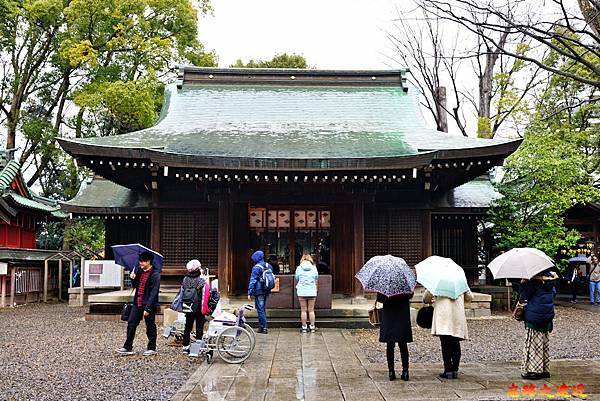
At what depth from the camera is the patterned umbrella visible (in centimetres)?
663

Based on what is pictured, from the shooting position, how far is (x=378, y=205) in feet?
48.3

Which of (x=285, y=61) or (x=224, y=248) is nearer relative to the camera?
(x=224, y=248)

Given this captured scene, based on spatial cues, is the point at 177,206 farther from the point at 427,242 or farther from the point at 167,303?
the point at 427,242

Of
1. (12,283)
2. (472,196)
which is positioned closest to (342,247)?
(472,196)

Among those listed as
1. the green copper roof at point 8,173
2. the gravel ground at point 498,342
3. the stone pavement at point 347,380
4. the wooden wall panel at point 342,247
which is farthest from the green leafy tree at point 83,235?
the stone pavement at point 347,380

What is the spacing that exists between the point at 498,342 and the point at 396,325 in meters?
4.33

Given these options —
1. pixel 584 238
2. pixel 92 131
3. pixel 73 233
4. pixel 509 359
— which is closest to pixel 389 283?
pixel 509 359

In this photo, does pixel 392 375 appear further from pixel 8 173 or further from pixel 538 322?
pixel 8 173

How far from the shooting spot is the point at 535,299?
6805mm

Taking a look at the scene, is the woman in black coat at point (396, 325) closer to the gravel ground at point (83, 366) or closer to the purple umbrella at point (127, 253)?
the gravel ground at point (83, 366)

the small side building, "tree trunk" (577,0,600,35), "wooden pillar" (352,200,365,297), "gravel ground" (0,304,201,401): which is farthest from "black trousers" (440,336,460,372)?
the small side building

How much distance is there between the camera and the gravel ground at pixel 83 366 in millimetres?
6391

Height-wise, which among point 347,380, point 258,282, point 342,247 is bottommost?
point 347,380

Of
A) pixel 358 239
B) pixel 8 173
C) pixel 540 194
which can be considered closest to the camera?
pixel 358 239
